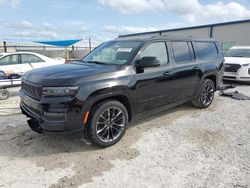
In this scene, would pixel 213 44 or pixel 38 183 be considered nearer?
pixel 38 183

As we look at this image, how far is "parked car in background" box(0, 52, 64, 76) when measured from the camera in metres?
9.06

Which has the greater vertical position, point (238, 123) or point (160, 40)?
point (160, 40)

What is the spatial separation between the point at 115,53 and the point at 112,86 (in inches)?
42.8

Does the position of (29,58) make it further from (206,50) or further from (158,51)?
(206,50)

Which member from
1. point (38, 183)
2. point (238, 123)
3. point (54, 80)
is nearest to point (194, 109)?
point (238, 123)

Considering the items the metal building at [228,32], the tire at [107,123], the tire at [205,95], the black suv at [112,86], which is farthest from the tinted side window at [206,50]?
the metal building at [228,32]

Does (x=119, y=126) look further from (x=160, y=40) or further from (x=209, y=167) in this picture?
(x=160, y=40)

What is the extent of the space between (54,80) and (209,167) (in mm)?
2612

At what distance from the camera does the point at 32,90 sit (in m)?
3.79

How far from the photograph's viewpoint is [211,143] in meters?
4.14

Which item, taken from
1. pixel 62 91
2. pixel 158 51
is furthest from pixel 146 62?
pixel 62 91

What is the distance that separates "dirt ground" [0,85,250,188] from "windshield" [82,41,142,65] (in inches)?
57.6

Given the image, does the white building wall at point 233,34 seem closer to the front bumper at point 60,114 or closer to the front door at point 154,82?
the front door at point 154,82

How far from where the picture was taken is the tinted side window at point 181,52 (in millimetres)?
5060
